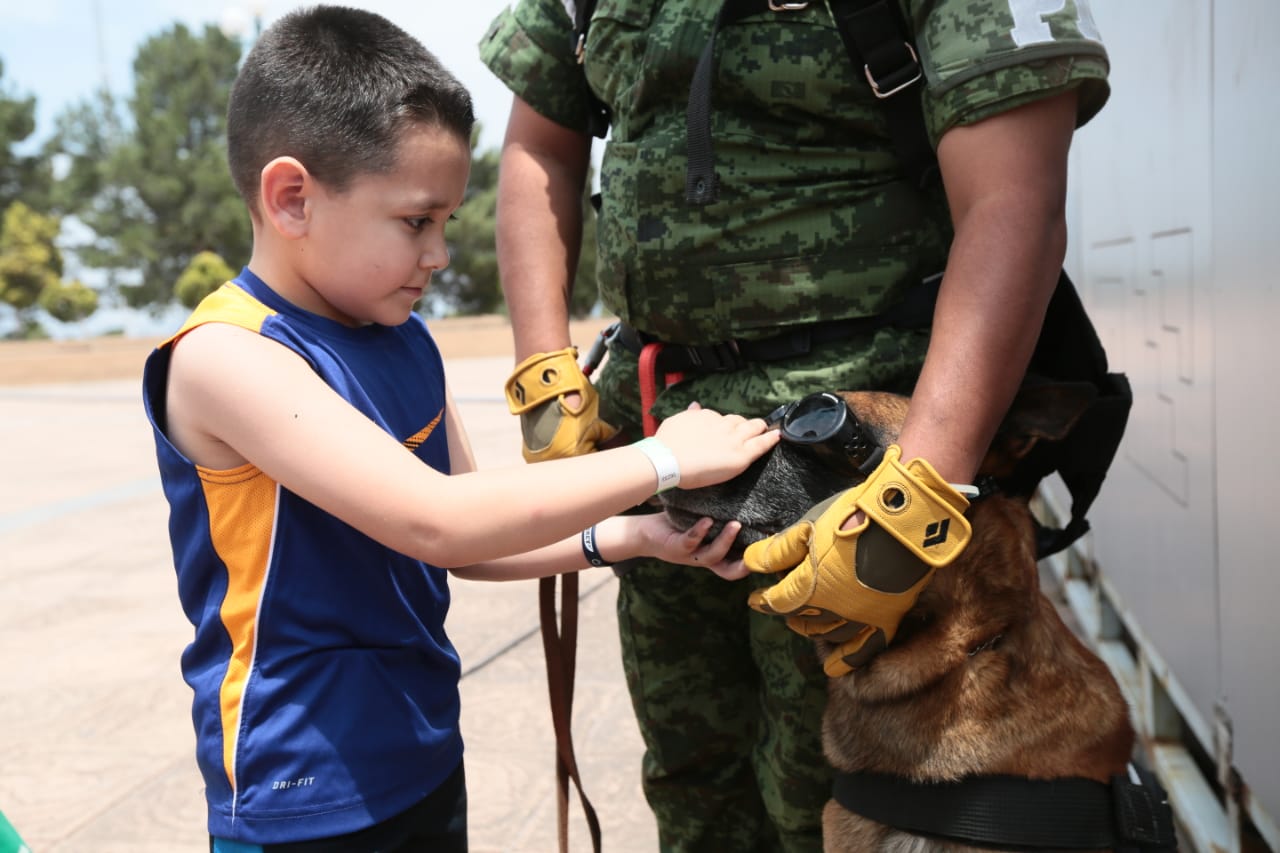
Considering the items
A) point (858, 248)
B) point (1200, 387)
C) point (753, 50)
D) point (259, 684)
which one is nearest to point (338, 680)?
point (259, 684)

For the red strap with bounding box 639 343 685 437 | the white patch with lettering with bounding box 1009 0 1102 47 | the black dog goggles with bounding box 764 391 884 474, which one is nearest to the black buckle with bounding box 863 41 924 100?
the white patch with lettering with bounding box 1009 0 1102 47

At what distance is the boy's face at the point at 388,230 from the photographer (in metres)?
1.59

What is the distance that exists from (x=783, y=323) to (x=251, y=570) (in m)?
0.91

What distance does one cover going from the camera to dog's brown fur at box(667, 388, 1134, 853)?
178 cm

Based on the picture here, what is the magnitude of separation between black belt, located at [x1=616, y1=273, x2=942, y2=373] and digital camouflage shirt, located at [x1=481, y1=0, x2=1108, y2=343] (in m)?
0.02

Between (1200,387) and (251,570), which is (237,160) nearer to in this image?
(251,570)

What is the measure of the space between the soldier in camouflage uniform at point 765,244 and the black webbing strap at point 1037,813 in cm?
29

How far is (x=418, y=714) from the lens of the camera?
5.49 feet

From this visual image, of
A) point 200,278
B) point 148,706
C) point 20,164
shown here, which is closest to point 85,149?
point 20,164

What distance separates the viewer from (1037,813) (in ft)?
5.59

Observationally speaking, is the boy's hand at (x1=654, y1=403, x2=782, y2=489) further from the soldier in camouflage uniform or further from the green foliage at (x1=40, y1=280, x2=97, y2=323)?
the green foliage at (x1=40, y1=280, x2=97, y2=323)

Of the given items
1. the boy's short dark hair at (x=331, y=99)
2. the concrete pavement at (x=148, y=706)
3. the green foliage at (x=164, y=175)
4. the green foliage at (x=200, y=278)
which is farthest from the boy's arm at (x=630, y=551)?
the green foliage at (x=164, y=175)

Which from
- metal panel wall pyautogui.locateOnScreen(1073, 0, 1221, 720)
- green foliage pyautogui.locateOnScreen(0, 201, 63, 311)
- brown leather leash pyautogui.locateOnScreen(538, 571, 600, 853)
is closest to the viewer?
brown leather leash pyautogui.locateOnScreen(538, 571, 600, 853)

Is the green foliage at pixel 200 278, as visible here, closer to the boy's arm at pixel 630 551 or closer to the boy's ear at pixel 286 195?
the boy's arm at pixel 630 551
